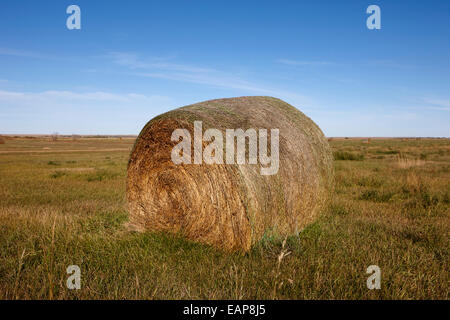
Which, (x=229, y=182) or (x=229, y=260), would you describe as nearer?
(x=229, y=260)

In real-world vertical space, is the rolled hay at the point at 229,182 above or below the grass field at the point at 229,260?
above

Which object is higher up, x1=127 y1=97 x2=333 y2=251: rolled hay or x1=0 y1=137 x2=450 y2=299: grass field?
x1=127 y1=97 x2=333 y2=251: rolled hay

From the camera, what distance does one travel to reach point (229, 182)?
4.69 metres

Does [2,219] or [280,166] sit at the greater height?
[280,166]

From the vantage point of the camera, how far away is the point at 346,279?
3.71m

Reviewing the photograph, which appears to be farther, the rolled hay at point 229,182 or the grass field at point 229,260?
the rolled hay at point 229,182

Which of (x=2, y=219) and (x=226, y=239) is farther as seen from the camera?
(x=2, y=219)

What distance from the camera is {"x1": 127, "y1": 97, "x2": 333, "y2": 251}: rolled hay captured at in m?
4.72

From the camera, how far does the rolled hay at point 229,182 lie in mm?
4719

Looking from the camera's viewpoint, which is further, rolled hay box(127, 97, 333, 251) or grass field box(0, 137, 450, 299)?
rolled hay box(127, 97, 333, 251)

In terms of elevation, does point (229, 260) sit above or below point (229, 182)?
below
